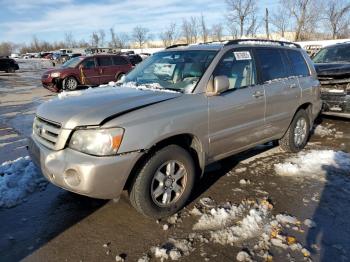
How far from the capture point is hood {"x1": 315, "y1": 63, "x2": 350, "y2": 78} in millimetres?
7938

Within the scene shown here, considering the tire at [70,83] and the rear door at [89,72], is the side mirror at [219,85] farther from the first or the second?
the rear door at [89,72]

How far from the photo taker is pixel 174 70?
4.59 metres

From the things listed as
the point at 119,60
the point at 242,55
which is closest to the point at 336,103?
the point at 242,55

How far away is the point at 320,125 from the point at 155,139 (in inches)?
228

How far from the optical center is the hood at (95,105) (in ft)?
11.2

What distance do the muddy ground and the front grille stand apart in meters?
0.86

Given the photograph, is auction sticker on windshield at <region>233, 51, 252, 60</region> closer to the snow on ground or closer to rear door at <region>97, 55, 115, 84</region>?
the snow on ground

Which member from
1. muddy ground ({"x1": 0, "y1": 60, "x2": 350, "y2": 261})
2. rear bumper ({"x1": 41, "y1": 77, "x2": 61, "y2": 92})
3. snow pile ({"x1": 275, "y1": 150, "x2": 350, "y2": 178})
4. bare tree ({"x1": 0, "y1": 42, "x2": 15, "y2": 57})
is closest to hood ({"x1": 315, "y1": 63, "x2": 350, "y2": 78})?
snow pile ({"x1": 275, "y1": 150, "x2": 350, "y2": 178})

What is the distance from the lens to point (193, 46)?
4.96 metres

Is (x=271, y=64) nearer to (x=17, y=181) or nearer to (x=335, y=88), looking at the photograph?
(x=335, y=88)

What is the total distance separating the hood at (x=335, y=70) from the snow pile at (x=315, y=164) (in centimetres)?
275

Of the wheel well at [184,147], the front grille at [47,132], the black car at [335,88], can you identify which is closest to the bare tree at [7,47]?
the black car at [335,88]

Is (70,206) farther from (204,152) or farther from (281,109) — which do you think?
(281,109)

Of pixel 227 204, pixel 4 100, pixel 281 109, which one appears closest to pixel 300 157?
pixel 281 109
